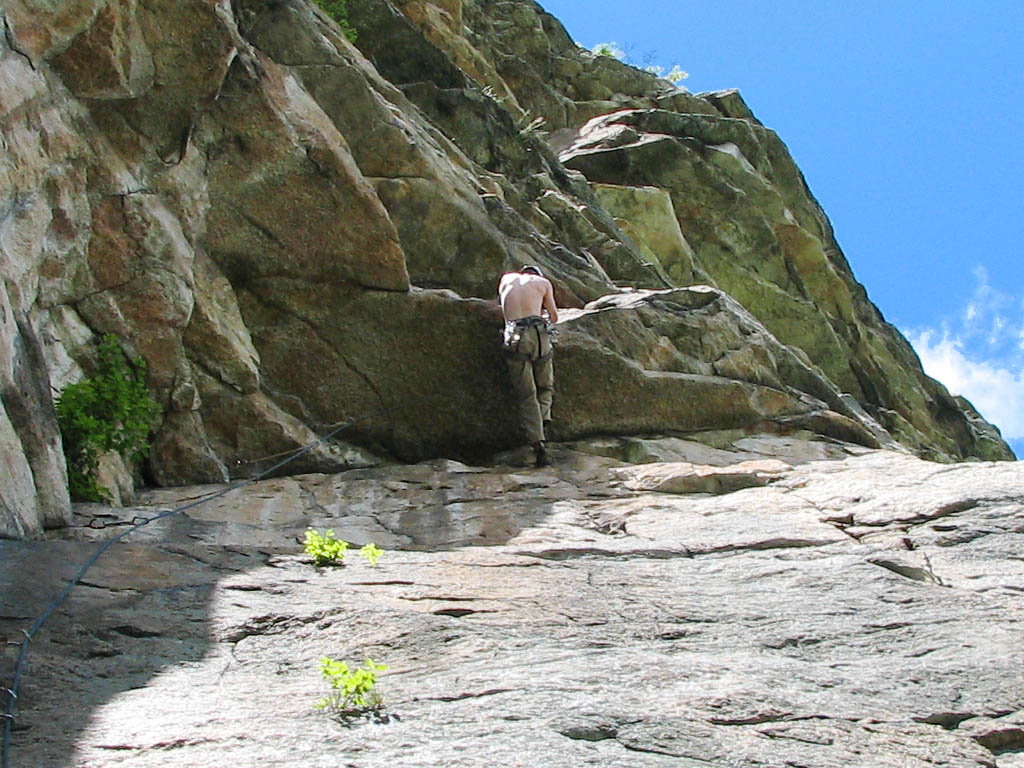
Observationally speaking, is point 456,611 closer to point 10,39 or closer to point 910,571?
point 910,571

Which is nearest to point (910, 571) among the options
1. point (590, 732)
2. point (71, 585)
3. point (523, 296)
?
point (590, 732)

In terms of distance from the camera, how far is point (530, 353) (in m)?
11.5

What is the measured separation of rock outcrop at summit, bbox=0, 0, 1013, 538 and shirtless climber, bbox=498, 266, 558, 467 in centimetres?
55

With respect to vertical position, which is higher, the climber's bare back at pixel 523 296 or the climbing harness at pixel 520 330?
the climber's bare back at pixel 523 296

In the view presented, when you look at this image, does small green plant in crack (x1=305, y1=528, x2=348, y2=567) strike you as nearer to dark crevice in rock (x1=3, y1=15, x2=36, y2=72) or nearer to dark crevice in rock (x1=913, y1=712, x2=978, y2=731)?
dark crevice in rock (x1=913, y1=712, x2=978, y2=731)

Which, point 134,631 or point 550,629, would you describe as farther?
point 550,629

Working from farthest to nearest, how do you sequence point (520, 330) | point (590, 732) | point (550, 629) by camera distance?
point (520, 330), point (550, 629), point (590, 732)

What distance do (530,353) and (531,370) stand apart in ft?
0.72

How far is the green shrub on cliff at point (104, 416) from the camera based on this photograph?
8414 millimetres

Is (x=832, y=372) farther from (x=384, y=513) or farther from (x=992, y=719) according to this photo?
(x=992, y=719)

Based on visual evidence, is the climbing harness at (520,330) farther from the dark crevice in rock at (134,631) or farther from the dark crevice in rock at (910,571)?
the dark crevice in rock at (134,631)

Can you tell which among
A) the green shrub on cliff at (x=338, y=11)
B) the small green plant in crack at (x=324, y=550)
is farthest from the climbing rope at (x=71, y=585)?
the green shrub on cliff at (x=338, y=11)

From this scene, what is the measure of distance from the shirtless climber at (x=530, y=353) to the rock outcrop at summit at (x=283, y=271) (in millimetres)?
545

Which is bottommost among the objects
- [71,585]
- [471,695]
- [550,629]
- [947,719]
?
[947,719]
